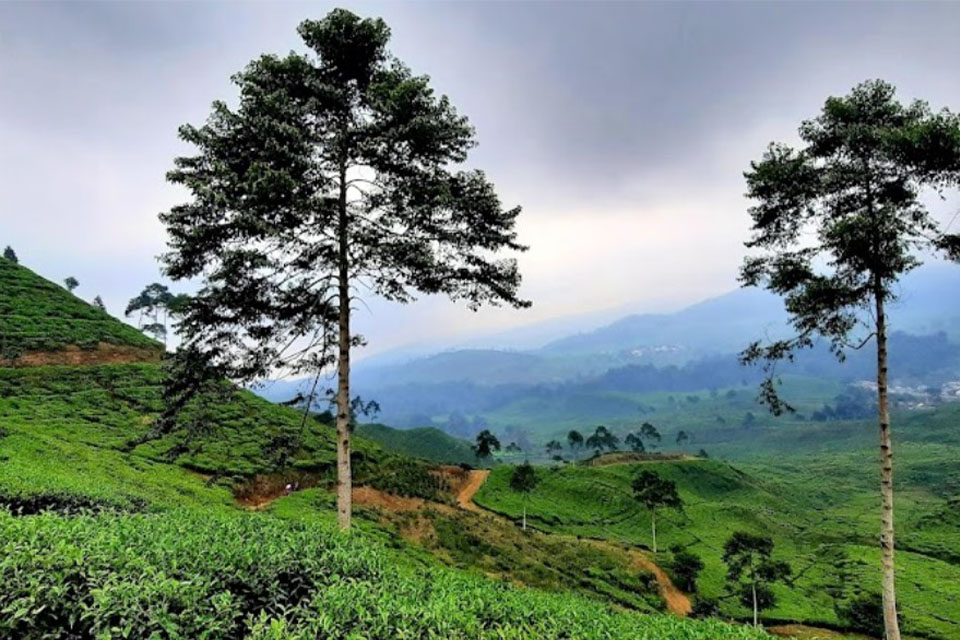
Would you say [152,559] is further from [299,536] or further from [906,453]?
[906,453]

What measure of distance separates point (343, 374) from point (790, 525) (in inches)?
3595

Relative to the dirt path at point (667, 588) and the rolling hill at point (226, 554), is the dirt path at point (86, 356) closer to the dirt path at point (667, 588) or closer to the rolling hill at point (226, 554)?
the rolling hill at point (226, 554)

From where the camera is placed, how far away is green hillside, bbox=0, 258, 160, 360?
1885 inches

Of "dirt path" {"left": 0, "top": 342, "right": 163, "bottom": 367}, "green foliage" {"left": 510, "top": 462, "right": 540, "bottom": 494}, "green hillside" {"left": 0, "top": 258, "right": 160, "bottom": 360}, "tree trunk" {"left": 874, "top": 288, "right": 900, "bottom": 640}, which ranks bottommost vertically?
"green foliage" {"left": 510, "top": 462, "right": 540, "bottom": 494}

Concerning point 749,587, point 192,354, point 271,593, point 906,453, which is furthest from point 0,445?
point 906,453

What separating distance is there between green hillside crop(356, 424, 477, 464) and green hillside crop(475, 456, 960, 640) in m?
79.4

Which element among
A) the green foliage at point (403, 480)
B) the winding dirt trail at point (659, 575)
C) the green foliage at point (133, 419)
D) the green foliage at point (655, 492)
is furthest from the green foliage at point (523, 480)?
the green foliage at point (133, 419)

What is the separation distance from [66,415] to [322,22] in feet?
109

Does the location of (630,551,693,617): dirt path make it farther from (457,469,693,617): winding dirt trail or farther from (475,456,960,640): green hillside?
(475,456,960,640): green hillside

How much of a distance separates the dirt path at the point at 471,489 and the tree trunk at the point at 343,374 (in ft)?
134

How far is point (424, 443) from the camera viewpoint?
169m

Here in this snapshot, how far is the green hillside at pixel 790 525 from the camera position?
49.1 m

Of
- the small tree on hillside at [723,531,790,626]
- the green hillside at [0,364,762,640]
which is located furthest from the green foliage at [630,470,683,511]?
the green hillside at [0,364,762,640]

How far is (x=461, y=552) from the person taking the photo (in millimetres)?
30109
